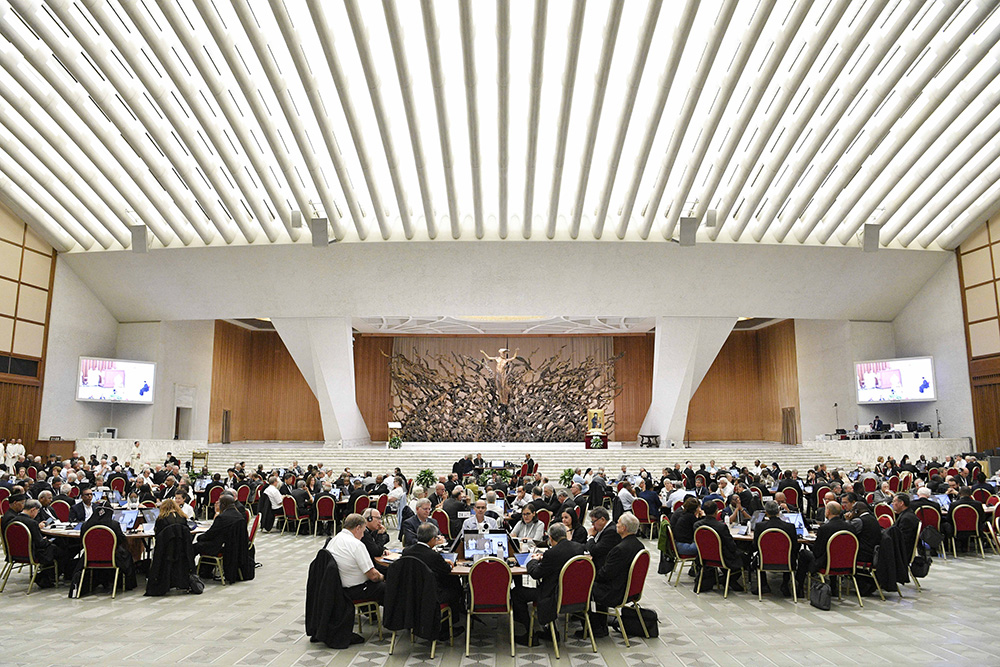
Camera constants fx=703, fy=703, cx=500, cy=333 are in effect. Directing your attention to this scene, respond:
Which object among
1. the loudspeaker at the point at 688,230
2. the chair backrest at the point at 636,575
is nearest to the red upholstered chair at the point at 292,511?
the chair backrest at the point at 636,575

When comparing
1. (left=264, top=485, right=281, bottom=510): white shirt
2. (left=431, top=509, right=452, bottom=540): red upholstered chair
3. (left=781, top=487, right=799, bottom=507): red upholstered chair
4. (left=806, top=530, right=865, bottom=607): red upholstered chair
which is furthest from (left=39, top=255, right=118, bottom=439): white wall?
(left=806, top=530, right=865, bottom=607): red upholstered chair

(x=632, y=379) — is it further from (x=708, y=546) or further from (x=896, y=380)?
(x=708, y=546)

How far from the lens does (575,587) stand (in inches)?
221

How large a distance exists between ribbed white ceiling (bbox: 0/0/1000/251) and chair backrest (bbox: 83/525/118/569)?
8746 mm

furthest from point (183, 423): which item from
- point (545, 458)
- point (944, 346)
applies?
point (944, 346)

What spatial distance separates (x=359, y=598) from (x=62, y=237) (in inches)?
762

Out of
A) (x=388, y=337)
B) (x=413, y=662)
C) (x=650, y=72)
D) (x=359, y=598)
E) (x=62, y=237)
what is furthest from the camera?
(x=388, y=337)

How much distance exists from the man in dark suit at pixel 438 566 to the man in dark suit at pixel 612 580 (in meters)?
1.13

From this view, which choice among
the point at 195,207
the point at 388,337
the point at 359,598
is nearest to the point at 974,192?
the point at 359,598

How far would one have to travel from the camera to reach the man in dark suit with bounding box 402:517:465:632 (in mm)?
5648

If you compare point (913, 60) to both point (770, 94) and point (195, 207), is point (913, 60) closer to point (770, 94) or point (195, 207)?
point (770, 94)

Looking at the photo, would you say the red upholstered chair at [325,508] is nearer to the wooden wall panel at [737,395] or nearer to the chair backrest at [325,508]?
the chair backrest at [325,508]

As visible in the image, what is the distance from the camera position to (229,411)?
3002 centimetres

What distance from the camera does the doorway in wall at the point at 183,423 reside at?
25.8 meters
